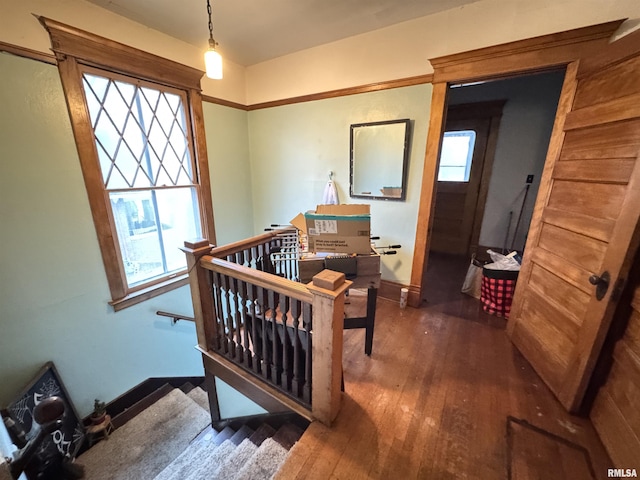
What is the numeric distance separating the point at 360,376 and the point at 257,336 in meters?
0.76

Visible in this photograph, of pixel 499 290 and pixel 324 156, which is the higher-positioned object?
pixel 324 156

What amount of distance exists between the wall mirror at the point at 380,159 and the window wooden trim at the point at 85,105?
5.70 feet

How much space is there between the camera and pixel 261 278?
4.77ft

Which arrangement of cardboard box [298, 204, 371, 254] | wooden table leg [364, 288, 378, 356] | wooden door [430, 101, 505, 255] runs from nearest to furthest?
1. cardboard box [298, 204, 371, 254]
2. wooden table leg [364, 288, 378, 356]
3. wooden door [430, 101, 505, 255]

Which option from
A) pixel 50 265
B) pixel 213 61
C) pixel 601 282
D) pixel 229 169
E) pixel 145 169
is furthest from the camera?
pixel 229 169

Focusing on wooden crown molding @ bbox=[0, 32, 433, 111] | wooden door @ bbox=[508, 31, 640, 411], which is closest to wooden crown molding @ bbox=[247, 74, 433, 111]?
wooden crown molding @ bbox=[0, 32, 433, 111]

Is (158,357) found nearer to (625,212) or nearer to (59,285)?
(59,285)

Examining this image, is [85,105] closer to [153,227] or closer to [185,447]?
[153,227]

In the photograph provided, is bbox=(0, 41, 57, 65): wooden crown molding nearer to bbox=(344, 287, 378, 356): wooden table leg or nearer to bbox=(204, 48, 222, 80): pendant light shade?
bbox=(204, 48, 222, 80): pendant light shade

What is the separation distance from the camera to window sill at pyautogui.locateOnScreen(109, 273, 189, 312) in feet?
7.59

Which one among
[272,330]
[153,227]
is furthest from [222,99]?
[272,330]

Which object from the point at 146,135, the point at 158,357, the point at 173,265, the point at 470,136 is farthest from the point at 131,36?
the point at 470,136

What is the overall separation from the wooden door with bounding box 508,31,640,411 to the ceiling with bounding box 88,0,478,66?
1.13m

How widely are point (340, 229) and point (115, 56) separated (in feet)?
7.73
